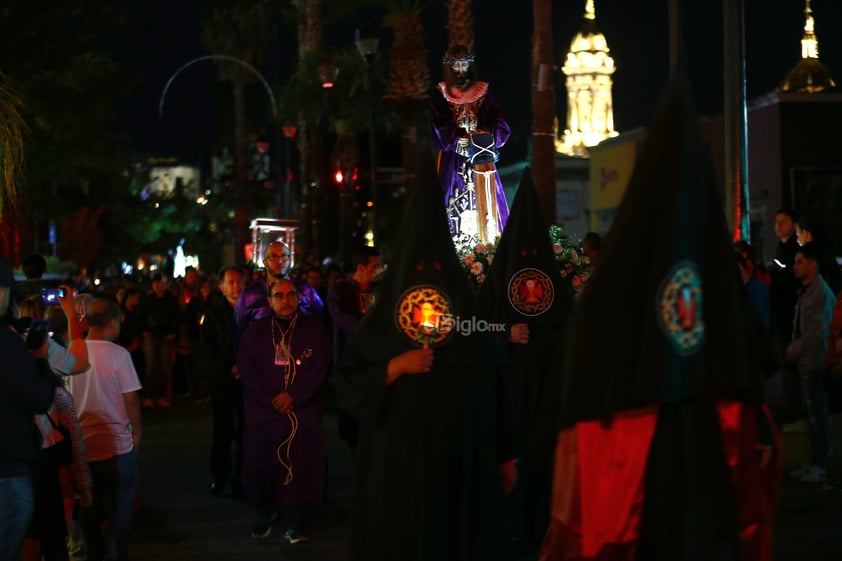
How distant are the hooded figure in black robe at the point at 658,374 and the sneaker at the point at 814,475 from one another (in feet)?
20.5

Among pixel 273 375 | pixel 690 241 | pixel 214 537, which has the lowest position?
pixel 214 537

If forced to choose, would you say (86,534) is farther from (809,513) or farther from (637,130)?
(637,130)

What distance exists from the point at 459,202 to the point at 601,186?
47.8 m

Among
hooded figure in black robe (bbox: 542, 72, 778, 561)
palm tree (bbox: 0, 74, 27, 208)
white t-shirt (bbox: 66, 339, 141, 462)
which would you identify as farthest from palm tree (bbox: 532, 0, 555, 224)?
hooded figure in black robe (bbox: 542, 72, 778, 561)

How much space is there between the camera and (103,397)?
27.9 ft

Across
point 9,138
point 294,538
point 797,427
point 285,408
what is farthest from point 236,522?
point 9,138

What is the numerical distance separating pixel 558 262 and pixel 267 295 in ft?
7.65

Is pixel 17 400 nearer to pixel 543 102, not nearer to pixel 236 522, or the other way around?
pixel 236 522

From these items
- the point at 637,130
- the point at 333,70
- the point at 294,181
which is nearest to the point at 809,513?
the point at 333,70

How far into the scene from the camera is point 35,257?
15.9 m

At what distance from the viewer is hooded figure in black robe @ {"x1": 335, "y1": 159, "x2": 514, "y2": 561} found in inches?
275

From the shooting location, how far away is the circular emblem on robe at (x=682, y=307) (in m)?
5.67

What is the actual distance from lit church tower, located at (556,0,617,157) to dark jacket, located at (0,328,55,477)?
11566 cm

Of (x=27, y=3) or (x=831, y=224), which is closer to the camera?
(x=27, y=3)
